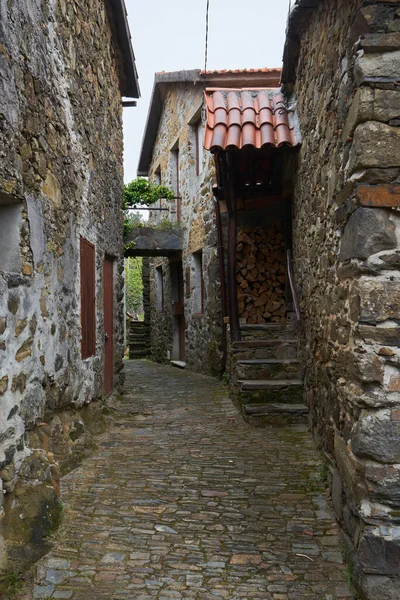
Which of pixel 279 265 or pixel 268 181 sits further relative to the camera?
pixel 279 265

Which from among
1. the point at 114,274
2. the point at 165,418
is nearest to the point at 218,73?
the point at 114,274

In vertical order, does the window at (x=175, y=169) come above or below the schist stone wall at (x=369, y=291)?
above

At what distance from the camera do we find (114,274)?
7.28 meters

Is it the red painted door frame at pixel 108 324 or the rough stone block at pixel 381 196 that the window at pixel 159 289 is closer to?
the red painted door frame at pixel 108 324

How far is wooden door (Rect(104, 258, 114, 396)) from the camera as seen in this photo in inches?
262

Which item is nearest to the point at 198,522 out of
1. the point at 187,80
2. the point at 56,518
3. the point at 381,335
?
the point at 56,518

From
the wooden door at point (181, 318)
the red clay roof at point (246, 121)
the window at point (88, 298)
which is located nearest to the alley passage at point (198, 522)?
the window at point (88, 298)

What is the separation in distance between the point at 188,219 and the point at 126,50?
3988 mm

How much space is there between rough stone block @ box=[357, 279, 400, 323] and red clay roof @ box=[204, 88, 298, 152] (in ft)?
10.4

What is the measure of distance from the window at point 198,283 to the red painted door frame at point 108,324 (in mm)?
3279

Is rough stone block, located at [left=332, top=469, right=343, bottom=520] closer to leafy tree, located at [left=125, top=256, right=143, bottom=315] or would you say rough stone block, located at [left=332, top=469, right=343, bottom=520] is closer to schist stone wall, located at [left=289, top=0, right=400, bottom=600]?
schist stone wall, located at [left=289, top=0, right=400, bottom=600]

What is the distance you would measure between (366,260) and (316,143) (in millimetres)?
2061

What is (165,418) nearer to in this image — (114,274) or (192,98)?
(114,274)

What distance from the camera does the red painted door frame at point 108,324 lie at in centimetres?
666
